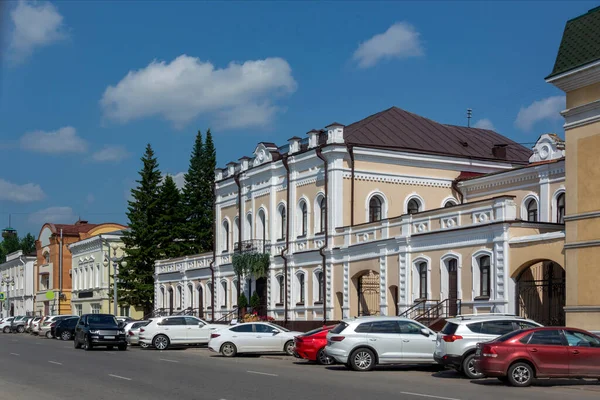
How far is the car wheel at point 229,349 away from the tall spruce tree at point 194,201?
42.6 meters

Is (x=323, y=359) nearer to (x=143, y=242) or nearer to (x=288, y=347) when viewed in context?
(x=288, y=347)

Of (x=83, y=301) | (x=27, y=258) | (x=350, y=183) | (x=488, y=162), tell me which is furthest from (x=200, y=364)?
(x=27, y=258)

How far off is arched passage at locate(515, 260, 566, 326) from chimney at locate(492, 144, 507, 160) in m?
18.5

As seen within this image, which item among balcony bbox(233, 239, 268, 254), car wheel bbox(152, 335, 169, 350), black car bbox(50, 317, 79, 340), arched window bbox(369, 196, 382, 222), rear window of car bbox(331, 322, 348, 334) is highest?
arched window bbox(369, 196, 382, 222)

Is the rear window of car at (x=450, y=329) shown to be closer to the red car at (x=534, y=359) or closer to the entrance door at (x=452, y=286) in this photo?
the red car at (x=534, y=359)

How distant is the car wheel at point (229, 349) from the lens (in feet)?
108

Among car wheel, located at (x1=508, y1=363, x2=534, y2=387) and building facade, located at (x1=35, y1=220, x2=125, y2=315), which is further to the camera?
building facade, located at (x1=35, y1=220, x2=125, y2=315)

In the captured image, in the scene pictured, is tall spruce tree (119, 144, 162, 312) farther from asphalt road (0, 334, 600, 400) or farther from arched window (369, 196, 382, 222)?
asphalt road (0, 334, 600, 400)

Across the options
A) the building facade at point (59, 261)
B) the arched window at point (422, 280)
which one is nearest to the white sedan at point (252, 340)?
the arched window at point (422, 280)

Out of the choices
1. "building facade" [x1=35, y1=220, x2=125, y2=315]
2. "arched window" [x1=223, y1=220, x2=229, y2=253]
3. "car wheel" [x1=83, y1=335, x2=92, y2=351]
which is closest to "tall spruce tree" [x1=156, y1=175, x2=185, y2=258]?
"arched window" [x1=223, y1=220, x2=229, y2=253]

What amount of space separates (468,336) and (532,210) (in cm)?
1840

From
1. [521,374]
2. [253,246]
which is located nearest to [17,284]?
[253,246]

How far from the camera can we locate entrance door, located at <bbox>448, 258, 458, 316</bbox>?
113 ft

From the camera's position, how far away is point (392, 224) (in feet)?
127
